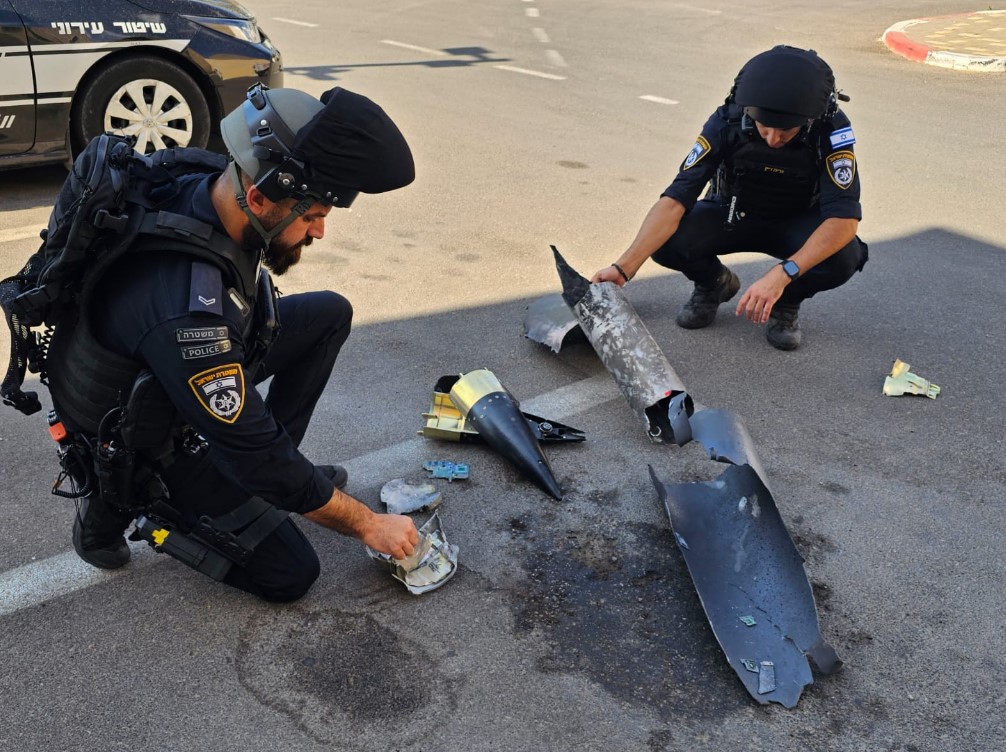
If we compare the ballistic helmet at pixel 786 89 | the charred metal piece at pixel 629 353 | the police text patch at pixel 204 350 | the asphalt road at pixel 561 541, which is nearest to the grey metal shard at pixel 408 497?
the asphalt road at pixel 561 541

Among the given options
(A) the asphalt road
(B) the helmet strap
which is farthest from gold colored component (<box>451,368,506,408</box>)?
(B) the helmet strap

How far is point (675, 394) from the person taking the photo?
3.80 meters

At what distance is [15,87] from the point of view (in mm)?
5570

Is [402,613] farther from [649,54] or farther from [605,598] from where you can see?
[649,54]

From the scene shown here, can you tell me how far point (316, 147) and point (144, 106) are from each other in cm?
429

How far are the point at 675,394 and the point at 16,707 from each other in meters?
2.46

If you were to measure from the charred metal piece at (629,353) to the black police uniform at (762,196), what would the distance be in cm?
62

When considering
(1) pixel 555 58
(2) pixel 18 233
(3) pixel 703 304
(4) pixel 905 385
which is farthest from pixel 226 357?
(1) pixel 555 58

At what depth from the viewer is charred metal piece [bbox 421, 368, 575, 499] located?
3.51 meters

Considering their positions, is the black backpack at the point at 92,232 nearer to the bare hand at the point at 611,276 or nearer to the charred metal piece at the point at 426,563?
the charred metal piece at the point at 426,563

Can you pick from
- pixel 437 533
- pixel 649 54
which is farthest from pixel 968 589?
pixel 649 54

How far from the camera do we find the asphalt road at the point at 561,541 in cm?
250

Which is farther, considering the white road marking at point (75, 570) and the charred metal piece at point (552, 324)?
the charred metal piece at point (552, 324)

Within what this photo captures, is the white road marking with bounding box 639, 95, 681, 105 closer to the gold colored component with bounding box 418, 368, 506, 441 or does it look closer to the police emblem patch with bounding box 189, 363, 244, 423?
the gold colored component with bounding box 418, 368, 506, 441
